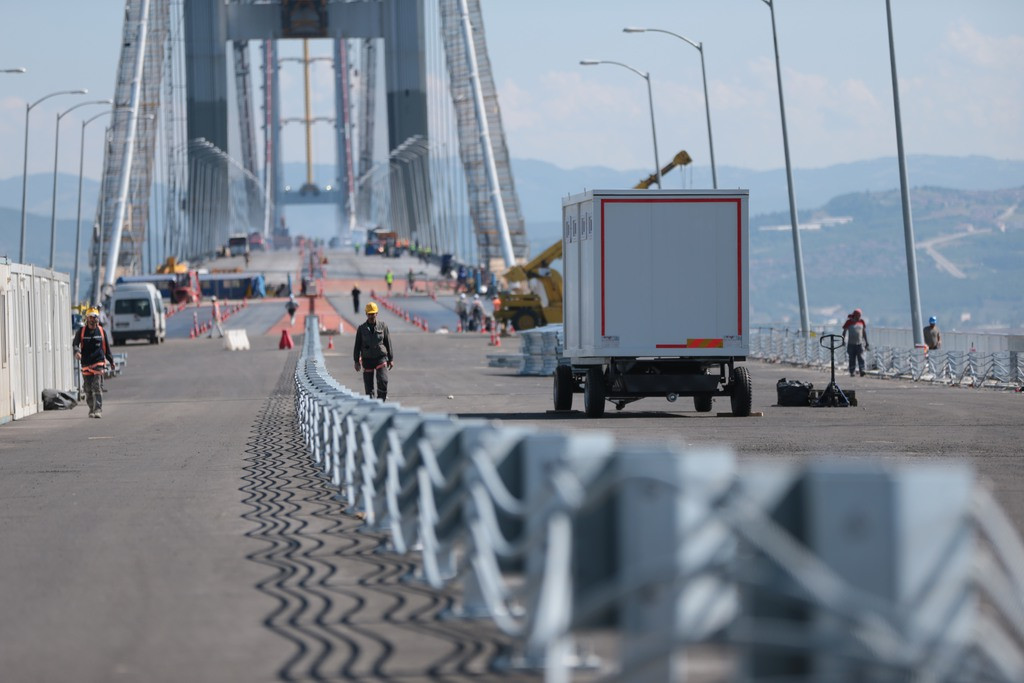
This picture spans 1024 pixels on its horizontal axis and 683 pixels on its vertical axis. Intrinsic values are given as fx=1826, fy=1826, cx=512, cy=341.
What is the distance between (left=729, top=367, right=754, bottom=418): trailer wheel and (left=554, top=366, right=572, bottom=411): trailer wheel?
2799mm

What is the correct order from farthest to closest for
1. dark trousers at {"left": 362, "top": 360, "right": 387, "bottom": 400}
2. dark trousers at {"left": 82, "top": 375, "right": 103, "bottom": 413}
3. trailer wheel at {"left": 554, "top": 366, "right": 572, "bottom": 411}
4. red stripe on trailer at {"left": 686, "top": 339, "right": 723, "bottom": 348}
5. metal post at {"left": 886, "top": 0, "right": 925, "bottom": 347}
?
metal post at {"left": 886, "top": 0, "right": 925, "bottom": 347}, dark trousers at {"left": 82, "top": 375, "right": 103, "bottom": 413}, trailer wheel at {"left": 554, "top": 366, "right": 572, "bottom": 411}, red stripe on trailer at {"left": 686, "top": 339, "right": 723, "bottom": 348}, dark trousers at {"left": 362, "top": 360, "right": 387, "bottom": 400}

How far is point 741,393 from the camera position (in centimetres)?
2591

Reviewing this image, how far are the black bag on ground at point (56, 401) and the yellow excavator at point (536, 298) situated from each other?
3107cm

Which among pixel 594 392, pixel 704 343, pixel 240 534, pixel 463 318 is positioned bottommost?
pixel 240 534

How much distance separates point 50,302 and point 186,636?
2661 cm

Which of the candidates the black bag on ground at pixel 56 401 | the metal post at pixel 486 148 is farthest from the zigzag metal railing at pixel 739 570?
the metal post at pixel 486 148

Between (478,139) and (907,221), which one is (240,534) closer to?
(907,221)

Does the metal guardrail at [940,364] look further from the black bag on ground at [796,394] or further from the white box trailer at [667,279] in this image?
the white box trailer at [667,279]

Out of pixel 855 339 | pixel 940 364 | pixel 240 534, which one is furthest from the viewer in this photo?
pixel 855 339

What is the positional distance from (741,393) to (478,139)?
10370 cm

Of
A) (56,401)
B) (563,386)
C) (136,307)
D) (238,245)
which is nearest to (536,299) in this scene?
(136,307)

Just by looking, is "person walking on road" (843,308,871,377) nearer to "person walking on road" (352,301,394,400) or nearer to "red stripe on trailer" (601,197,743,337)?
"red stripe on trailer" (601,197,743,337)

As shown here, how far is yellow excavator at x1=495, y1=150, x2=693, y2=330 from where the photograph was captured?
66938mm

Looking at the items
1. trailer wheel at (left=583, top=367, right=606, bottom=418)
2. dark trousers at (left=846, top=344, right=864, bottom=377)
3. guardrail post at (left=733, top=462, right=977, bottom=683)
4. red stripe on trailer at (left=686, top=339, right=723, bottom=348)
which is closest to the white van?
dark trousers at (left=846, top=344, right=864, bottom=377)
